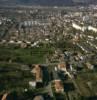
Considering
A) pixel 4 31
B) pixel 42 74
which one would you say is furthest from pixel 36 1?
pixel 42 74

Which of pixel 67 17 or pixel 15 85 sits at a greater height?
pixel 15 85

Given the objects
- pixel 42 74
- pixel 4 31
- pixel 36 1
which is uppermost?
pixel 42 74

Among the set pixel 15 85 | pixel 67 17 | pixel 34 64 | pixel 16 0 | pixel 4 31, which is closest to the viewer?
pixel 15 85

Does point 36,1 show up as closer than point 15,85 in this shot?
No

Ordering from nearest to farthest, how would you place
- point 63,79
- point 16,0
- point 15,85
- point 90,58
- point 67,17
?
point 15,85
point 63,79
point 90,58
point 67,17
point 16,0

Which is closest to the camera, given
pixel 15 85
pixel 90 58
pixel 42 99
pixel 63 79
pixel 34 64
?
pixel 42 99

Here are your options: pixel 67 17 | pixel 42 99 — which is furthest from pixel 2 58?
pixel 67 17

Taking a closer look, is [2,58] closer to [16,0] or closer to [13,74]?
[13,74]

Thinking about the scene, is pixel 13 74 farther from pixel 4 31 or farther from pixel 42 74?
pixel 4 31

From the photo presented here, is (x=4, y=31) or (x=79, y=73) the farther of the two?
(x=4, y=31)
